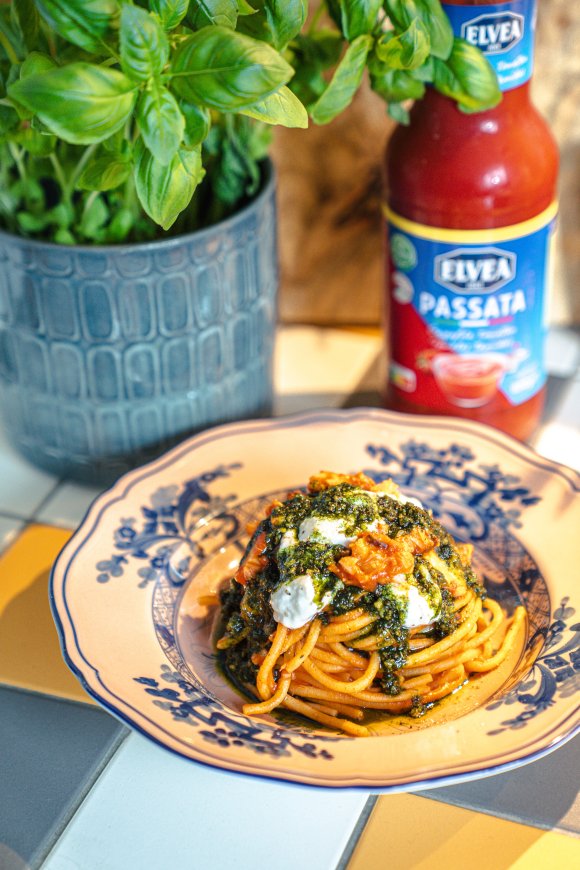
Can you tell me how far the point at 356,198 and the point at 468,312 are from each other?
0.41 m

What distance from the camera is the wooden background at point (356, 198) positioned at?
4.98 feet

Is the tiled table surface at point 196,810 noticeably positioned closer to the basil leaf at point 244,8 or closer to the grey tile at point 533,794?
the grey tile at point 533,794

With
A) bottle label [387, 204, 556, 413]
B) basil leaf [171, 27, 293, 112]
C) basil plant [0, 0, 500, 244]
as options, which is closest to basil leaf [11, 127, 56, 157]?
basil plant [0, 0, 500, 244]

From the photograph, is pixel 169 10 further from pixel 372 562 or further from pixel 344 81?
pixel 372 562

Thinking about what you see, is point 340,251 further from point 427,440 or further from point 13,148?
point 13,148

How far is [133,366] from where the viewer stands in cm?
128

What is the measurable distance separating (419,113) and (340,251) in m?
0.44

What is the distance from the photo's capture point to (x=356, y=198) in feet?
5.46

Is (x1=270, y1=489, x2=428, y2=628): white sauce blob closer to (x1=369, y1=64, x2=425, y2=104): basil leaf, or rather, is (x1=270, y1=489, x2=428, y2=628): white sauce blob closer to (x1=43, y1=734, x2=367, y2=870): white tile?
(x1=43, y1=734, x2=367, y2=870): white tile

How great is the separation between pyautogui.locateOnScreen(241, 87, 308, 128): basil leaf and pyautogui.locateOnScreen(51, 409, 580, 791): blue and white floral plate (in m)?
0.44

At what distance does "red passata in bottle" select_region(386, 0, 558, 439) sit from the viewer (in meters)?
1.25

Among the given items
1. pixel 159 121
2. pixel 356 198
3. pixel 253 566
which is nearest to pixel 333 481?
pixel 253 566

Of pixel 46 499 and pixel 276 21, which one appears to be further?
pixel 46 499

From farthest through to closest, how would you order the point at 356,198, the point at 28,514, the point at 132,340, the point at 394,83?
the point at 356,198
the point at 28,514
the point at 132,340
the point at 394,83
